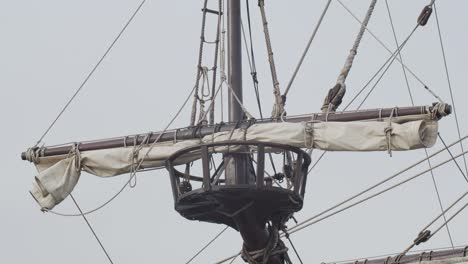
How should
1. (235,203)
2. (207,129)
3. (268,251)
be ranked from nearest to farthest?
(235,203), (268,251), (207,129)

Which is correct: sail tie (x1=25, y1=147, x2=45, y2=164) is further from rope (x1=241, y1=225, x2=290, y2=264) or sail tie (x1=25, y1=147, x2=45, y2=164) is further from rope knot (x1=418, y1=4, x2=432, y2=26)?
rope knot (x1=418, y1=4, x2=432, y2=26)

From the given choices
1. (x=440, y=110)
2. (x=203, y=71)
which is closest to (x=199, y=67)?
(x=203, y=71)

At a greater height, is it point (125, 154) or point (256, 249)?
point (125, 154)

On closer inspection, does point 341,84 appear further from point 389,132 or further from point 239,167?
point 239,167

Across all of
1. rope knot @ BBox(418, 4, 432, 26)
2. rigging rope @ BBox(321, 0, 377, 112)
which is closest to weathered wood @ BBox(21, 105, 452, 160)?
rigging rope @ BBox(321, 0, 377, 112)

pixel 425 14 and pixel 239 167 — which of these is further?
pixel 425 14

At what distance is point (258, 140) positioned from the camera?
1962 centimetres

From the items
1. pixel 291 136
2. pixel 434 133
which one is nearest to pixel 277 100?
pixel 291 136

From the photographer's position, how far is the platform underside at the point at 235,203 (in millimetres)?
18859

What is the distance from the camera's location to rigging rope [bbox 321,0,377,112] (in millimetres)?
20359

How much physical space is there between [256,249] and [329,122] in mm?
1904

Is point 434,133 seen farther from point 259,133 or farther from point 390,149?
point 259,133

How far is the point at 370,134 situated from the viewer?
19.5m

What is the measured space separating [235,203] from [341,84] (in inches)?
98.9
